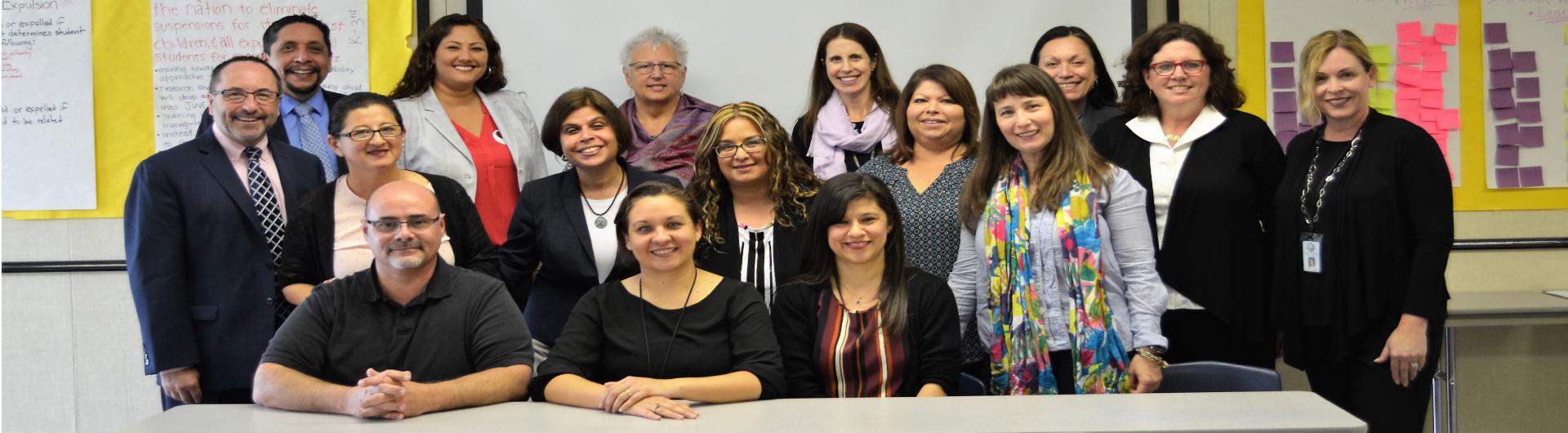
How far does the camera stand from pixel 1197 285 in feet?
8.48

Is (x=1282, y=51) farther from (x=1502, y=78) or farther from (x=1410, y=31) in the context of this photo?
(x=1502, y=78)

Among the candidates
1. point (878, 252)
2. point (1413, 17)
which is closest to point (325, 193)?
point (878, 252)

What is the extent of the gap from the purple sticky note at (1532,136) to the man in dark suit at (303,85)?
3898 millimetres

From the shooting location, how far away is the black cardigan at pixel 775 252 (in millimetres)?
2637

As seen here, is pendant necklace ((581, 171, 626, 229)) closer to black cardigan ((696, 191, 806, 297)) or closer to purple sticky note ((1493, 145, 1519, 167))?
black cardigan ((696, 191, 806, 297))

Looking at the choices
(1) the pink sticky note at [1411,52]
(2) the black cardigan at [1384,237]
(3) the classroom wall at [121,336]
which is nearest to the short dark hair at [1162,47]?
(2) the black cardigan at [1384,237]

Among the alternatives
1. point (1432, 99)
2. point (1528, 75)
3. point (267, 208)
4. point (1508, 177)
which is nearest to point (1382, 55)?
point (1432, 99)

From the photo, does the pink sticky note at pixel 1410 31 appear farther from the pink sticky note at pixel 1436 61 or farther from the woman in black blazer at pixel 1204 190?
the woman in black blazer at pixel 1204 190

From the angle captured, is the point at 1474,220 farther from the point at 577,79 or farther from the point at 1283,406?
the point at 577,79

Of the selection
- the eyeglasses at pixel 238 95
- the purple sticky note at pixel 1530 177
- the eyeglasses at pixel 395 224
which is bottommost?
the eyeglasses at pixel 395 224

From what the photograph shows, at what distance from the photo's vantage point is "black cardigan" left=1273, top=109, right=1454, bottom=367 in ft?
8.00

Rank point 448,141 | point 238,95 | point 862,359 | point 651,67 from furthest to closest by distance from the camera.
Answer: point 651,67, point 448,141, point 238,95, point 862,359

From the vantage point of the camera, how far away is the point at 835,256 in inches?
96.8

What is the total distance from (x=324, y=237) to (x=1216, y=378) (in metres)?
2.00
